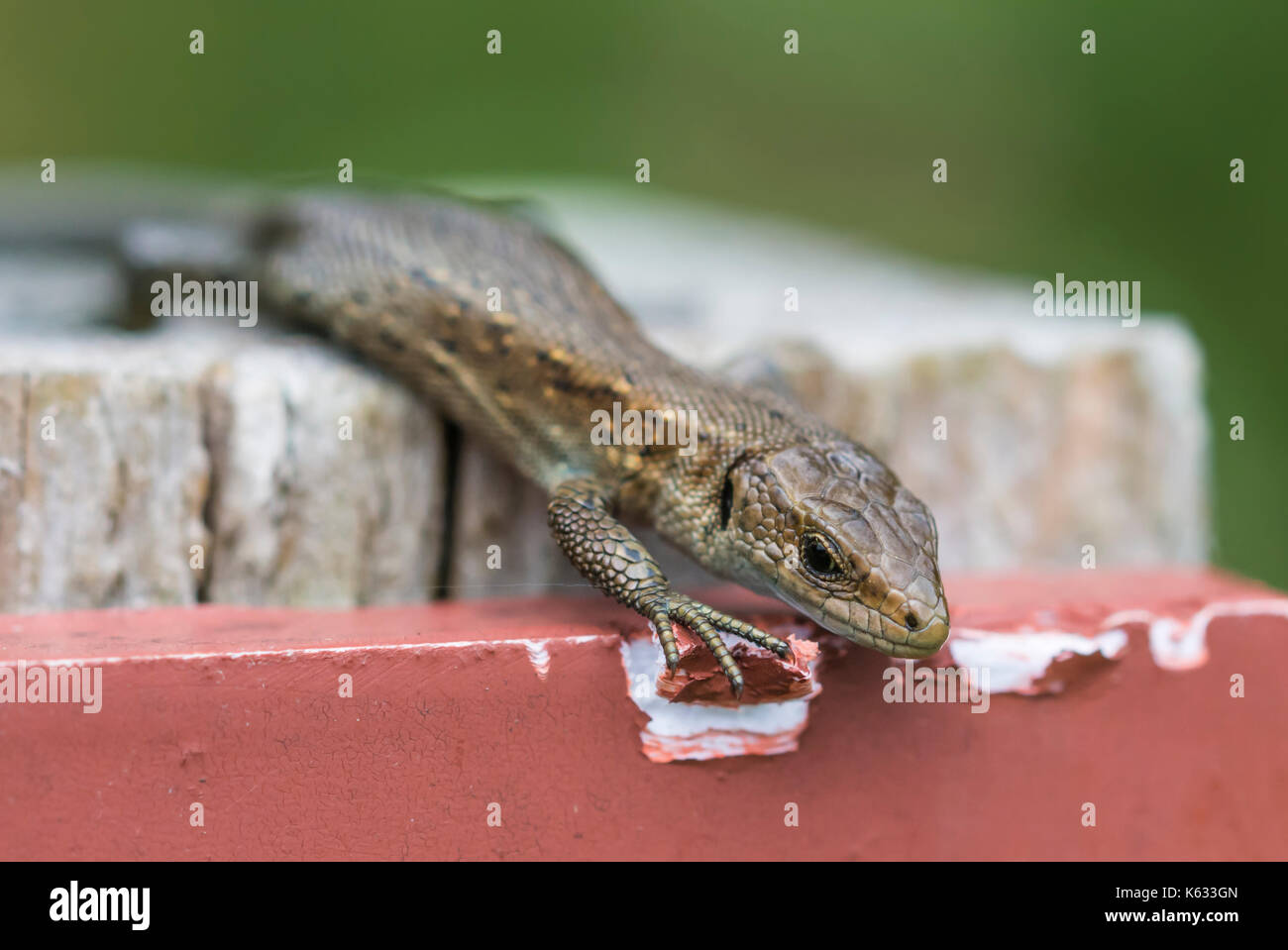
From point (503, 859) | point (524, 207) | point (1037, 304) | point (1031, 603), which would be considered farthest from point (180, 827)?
point (1037, 304)
